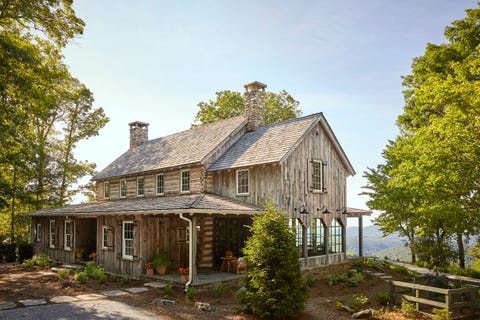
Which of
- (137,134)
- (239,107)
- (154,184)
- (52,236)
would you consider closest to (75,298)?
(154,184)

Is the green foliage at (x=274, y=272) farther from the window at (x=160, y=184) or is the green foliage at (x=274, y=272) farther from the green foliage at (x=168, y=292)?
the window at (x=160, y=184)

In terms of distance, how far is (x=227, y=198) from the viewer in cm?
1912

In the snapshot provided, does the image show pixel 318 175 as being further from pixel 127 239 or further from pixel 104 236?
pixel 104 236

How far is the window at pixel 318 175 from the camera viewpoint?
19953 millimetres

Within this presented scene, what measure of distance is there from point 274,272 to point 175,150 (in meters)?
14.8

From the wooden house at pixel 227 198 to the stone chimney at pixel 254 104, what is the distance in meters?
0.06

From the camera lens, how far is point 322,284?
57.5ft

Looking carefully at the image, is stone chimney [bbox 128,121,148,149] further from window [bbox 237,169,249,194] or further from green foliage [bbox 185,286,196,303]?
green foliage [bbox 185,286,196,303]

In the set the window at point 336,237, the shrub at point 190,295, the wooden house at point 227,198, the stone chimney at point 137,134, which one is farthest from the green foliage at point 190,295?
the stone chimney at point 137,134

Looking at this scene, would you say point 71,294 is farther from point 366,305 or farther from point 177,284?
point 366,305

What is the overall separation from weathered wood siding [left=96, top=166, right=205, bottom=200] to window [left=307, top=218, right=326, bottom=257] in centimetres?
617

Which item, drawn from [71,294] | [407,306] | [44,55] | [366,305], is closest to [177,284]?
[71,294]

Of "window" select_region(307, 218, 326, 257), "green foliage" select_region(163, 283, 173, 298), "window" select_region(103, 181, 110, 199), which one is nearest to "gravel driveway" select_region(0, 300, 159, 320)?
"green foliage" select_region(163, 283, 173, 298)

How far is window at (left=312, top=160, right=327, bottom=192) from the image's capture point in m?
20.0
